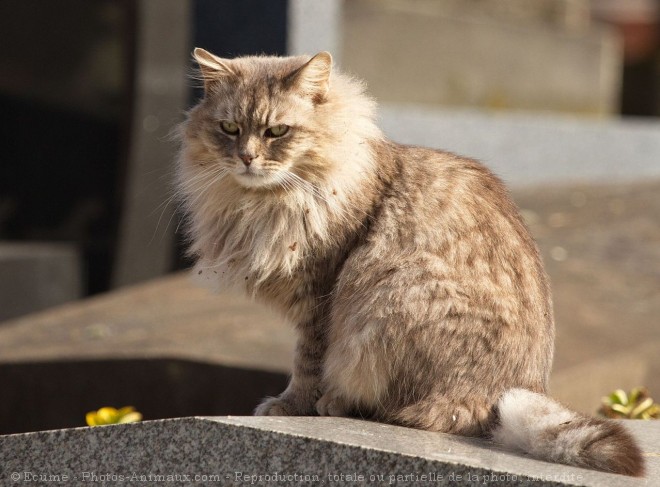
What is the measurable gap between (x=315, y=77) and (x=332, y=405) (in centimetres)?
103

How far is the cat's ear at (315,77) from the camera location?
304 centimetres

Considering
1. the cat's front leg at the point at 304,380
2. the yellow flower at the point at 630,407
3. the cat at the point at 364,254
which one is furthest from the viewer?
the yellow flower at the point at 630,407

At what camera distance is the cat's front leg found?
311 cm

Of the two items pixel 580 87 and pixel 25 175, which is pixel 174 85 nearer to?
pixel 25 175

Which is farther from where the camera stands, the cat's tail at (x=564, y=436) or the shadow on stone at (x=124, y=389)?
the shadow on stone at (x=124, y=389)

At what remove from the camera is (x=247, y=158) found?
9.69ft

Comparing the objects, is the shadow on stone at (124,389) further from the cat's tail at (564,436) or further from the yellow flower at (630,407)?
the cat's tail at (564,436)

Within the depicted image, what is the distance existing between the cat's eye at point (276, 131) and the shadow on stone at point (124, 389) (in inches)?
65.0

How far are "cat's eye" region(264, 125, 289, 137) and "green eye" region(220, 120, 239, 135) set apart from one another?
3.8 inches

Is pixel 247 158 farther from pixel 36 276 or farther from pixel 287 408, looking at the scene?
pixel 36 276

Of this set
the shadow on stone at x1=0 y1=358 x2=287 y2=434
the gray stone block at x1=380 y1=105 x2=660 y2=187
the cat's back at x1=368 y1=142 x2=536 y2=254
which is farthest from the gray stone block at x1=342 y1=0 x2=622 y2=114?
the cat's back at x1=368 y1=142 x2=536 y2=254

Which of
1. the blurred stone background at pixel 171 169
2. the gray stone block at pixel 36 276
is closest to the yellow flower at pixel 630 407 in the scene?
the blurred stone background at pixel 171 169

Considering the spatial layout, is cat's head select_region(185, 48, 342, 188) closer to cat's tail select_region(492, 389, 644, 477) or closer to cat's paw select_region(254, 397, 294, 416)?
cat's paw select_region(254, 397, 294, 416)

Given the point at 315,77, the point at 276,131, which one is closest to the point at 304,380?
the point at 276,131
